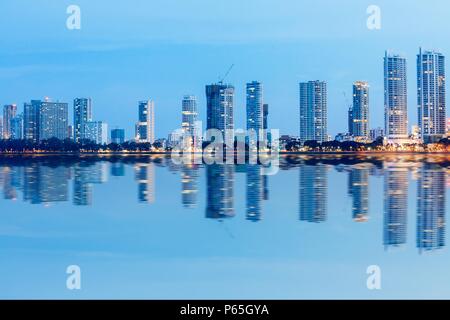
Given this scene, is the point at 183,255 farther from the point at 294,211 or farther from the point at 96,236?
the point at 294,211

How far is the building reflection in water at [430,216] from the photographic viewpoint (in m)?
7.68

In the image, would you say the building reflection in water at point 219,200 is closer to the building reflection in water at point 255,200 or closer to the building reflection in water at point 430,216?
the building reflection in water at point 255,200

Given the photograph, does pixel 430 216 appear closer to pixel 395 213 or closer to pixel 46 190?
pixel 395 213

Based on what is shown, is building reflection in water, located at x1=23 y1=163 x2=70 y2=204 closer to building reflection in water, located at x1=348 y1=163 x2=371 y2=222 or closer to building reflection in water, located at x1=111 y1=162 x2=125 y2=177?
building reflection in water, located at x1=111 y1=162 x2=125 y2=177

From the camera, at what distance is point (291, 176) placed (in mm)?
20203

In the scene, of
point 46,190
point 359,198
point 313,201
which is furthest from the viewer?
point 46,190

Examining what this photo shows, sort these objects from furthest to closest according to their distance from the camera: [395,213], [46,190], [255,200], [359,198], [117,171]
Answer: [117,171] < [46,190] < [255,200] < [359,198] < [395,213]

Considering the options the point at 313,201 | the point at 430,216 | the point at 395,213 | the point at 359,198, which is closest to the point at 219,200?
the point at 313,201

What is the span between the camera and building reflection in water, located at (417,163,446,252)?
25.2 ft

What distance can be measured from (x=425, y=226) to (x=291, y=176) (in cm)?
1123

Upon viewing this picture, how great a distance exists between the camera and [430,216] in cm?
1016

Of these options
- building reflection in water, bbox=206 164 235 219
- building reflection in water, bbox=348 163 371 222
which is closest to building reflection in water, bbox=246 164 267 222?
building reflection in water, bbox=206 164 235 219

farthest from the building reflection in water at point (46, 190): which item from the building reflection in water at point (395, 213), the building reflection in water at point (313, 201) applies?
the building reflection in water at point (395, 213)
